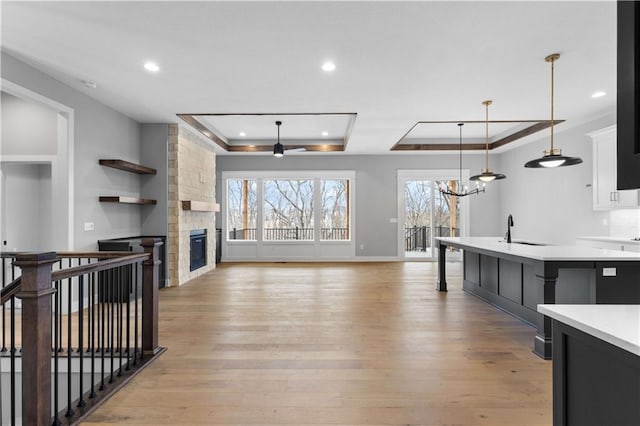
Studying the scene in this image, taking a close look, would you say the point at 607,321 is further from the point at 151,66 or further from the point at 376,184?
the point at 376,184

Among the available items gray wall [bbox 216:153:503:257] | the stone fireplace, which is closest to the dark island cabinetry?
the stone fireplace

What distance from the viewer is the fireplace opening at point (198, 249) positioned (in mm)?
6870

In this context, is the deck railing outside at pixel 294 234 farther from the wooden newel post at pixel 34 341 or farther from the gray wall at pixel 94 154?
the wooden newel post at pixel 34 341

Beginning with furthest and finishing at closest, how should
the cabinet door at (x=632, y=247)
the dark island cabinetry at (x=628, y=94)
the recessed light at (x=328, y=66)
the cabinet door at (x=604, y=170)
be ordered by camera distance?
1. the cabinet door at (x=604, y=170)
2. the cabinet door at (x=632, y=247)
3. the recessed light at (x=328, y=66)
4. the dark island cabinetry at (x=628, y=94)

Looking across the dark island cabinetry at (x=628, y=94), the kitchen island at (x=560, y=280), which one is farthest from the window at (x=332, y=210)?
the dark island cabinetry at (x=628, y=94)

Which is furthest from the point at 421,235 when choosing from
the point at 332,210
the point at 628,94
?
the point at 628,94

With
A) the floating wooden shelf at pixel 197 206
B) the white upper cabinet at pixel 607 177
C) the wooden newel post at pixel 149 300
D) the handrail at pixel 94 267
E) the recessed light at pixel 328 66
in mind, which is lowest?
the wooden newel post at pixel 149 300

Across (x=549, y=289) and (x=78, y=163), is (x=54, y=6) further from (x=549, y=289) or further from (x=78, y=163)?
(x=549, y=289)

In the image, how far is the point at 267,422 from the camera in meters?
2.09

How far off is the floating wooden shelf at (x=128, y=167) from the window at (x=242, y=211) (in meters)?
3.36

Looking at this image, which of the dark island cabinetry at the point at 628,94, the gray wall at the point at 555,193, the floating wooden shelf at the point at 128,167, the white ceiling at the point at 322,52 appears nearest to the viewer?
the dark island cabinetry at the point at 628,94

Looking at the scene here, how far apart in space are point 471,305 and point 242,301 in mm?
3135

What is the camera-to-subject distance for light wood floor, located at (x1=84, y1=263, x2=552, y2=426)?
7.17 ft

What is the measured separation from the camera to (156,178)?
616cm
